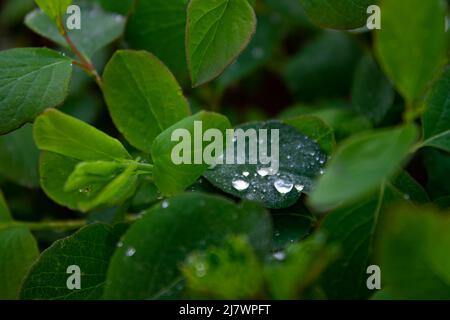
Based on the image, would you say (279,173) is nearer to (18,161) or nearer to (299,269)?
(299,269)

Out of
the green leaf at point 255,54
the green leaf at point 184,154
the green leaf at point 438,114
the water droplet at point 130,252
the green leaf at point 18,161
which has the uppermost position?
the green leaf at point 255,54

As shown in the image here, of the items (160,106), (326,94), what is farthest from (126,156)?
(326,94)

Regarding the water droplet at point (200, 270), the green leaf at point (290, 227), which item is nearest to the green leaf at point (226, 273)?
the water droplet at point (200, 270)

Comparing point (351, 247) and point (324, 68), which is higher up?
point (324, 68)

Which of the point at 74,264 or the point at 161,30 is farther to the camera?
the point at 161,30

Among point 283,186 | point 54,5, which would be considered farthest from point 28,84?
point 283,186

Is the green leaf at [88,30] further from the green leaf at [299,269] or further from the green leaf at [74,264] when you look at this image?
the green leaf at [299,269]
